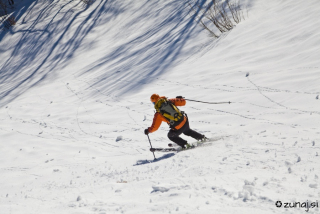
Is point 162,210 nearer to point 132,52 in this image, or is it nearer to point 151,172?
point 151,172

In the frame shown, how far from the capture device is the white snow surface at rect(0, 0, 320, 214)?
12.7ft

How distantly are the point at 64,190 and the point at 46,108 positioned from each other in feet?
21.0

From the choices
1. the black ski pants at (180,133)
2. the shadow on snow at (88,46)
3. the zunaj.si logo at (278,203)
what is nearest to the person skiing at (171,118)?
the black ski pants at (180,133)

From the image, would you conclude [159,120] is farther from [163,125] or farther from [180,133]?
[163,125]

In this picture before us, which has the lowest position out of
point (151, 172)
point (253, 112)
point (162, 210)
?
point (253, 112)

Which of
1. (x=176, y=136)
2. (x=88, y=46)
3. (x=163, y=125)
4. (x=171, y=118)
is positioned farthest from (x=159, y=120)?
(x=88, y=46)

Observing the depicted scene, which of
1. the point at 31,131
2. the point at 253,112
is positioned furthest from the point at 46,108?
the point at 253,112

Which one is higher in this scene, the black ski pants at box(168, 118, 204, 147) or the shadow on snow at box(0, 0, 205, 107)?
the shadow on snow at box(0, 0, 205, 107)

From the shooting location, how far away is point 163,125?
7.91 m

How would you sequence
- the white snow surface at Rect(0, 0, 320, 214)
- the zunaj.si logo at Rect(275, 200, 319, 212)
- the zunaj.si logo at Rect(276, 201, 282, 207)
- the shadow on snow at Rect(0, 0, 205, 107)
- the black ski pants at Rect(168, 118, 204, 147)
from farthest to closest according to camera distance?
the shadow on snow at Rect(0, 0, 205, 107)
the black ski pants at Rect(168, 118, 204, 147)
the white snow surface at Rect(0, 0, 320, 214)
the zunaj.si logo at Rect(276, 201, 282, 207)
the zunaj.si logo at Rect(275, 200, 319, 212)

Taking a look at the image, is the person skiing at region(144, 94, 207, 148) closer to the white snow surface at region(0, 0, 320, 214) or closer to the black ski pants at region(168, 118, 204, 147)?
the black ski pants at region(168, 118, 204, 147)

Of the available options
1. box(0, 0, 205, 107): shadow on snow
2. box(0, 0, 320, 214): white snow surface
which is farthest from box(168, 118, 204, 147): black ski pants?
box(0, 0, 205, 107): shadow on snow

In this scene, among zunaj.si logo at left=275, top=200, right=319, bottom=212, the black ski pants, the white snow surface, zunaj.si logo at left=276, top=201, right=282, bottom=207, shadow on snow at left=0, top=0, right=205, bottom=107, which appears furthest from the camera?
shadow on snow at left=0, top=0, right=205, bottom=107

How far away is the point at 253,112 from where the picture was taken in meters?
6.63
